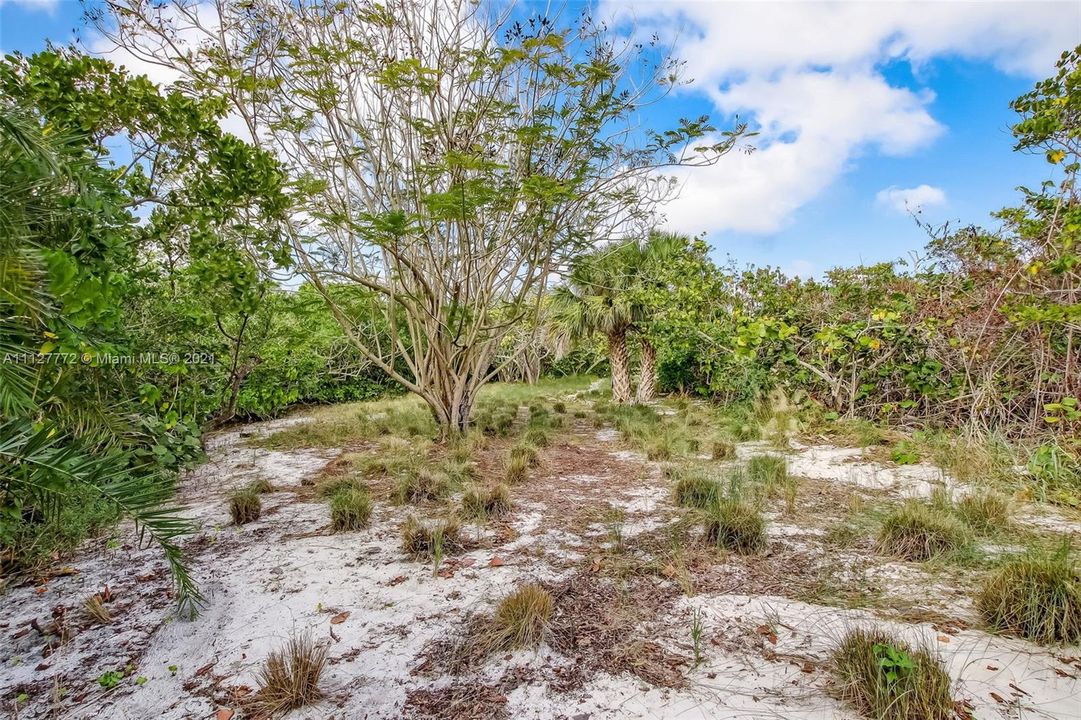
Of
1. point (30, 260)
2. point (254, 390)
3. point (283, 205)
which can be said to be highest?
point (283, 205)

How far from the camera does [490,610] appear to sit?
260cm

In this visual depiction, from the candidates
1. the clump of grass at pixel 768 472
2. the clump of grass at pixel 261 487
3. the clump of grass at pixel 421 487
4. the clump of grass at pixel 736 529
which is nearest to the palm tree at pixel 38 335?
the clump of grass at pixel 421 487

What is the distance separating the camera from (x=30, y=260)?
2.18m

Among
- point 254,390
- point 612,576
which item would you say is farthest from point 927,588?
point 254,390

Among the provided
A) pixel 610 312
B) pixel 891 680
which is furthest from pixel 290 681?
pixel 610 312

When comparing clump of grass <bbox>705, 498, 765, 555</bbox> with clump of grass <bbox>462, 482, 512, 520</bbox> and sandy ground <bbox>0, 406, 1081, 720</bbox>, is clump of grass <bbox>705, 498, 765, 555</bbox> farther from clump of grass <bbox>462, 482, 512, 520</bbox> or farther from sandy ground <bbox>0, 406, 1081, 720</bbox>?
clump of grass <bbox>462, 482, 512, 520</bbox>

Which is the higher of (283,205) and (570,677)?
(283,205)

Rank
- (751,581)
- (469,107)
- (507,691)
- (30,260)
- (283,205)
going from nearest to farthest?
(507,691) < (30,260) < (751,581) < (283,205) < (469,107)

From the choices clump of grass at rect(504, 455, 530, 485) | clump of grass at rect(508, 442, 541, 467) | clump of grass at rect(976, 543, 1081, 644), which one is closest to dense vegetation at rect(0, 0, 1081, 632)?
clump of grass at rect(504, 455, 530, 485)

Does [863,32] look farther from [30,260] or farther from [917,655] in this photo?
[30,260]

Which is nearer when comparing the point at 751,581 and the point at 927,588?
the point at 927,588

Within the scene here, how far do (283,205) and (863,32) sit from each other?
6352mm

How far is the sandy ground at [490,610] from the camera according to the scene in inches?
76.3

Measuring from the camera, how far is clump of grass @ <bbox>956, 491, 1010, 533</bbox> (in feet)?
10.5
